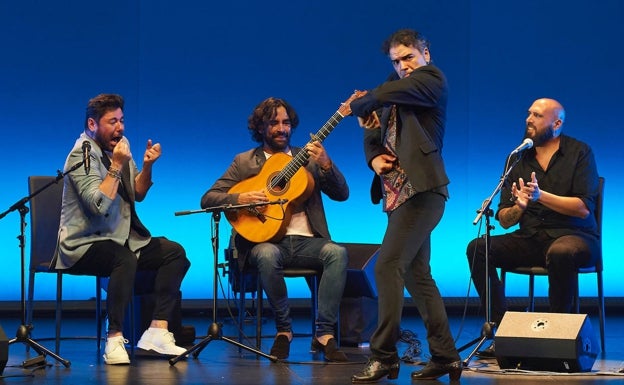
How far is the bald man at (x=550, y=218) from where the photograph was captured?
16.4 feet

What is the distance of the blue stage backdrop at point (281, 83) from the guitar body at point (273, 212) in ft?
7.00

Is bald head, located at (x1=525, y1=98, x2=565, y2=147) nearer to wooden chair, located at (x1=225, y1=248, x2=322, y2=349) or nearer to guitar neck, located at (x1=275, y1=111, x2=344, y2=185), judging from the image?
guitar neck, located at (x1=275, y1=111, x2=344, y2=185)

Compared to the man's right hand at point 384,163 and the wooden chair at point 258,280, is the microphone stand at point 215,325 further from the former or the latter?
the man's right hand at point 384,163

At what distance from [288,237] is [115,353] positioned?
1.10 meters

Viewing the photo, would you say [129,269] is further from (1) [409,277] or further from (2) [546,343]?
(2) [546,343]

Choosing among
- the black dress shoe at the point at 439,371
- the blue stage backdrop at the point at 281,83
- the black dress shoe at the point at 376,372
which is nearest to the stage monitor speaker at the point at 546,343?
the black dress shoe at the point at 439,371

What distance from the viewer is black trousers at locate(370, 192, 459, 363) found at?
3.98 metres

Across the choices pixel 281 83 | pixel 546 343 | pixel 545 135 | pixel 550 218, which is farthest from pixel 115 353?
pixel 281 83

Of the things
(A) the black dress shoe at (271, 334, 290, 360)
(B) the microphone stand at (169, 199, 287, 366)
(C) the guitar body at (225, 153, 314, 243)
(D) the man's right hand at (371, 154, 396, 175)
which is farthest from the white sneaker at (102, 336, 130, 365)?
(D) the man's right hand at (371, 154, 396, 175)

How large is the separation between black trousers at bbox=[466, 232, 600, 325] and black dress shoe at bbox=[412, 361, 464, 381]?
101 centimetres

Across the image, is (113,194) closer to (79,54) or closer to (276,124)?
(276,124)

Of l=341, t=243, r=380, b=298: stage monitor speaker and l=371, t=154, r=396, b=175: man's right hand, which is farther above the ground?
l=371, t=154, r=396, b=175: man's right hand

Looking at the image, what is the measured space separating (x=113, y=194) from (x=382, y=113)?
1416 mm

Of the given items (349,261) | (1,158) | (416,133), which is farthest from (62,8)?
(416,133)
